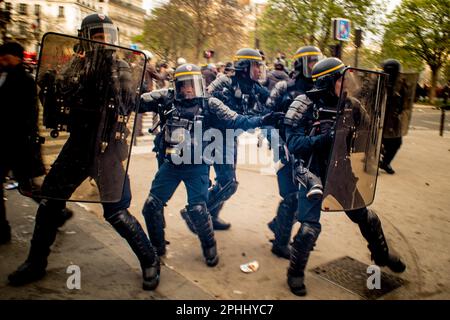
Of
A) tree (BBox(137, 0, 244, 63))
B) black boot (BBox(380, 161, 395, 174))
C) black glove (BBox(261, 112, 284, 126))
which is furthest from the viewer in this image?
tree (BBox(137, 0, 244, 63))

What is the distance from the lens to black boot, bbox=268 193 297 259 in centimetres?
356

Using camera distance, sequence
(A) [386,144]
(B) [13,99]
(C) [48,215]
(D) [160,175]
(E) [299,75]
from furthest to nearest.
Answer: (A) [386,144] → (E) [299,75] → (D) [160,175] → (B) [13,99] → (C) [48,215]

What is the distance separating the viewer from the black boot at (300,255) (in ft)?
9.41

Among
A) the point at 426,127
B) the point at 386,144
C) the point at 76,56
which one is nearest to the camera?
the point at 76,56

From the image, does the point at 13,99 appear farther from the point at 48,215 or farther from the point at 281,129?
the point at 281,129

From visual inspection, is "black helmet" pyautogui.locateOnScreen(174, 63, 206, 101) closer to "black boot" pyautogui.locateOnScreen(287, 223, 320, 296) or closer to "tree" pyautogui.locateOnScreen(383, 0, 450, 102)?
"black boot" pyautogui.locateOnScreen(287, 223, 320, 296)

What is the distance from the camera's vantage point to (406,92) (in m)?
6.58

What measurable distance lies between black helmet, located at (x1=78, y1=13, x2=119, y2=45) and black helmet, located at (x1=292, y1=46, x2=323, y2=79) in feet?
6.07

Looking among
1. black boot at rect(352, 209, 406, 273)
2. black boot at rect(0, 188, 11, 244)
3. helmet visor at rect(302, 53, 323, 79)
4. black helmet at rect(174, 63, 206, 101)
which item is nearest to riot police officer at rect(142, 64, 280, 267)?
black helmet at rect(174, 63, 206, 101)

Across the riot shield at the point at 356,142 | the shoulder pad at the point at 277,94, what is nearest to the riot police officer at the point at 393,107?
the shoulder pad at the point at 277,94
